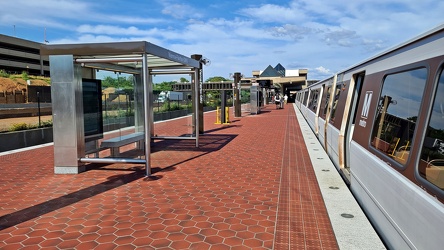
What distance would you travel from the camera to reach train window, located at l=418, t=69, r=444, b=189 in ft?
8.22

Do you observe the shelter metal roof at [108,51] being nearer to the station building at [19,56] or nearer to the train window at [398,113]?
the train window at [398,113]

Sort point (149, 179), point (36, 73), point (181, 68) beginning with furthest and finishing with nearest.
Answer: point (36, 73)
point (181, 68)
point (149, 179)

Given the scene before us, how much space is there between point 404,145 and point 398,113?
1.56ft

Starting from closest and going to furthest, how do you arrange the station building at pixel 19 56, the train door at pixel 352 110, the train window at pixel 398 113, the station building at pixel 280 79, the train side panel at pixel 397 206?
the train side panel at pixel 397 206 < the train window at pixel 398 113 < the train door at pixel 352 110 < the station building at pixel 280 79 < the station building at pixel 19 56

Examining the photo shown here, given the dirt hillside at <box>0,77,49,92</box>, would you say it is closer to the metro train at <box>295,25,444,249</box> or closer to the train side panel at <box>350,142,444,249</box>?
the metro train at <box>295,25,444,249</box>

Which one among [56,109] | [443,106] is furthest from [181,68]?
[443,106]

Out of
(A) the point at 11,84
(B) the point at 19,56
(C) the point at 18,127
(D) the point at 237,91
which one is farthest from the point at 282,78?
(C) the point at 18,127

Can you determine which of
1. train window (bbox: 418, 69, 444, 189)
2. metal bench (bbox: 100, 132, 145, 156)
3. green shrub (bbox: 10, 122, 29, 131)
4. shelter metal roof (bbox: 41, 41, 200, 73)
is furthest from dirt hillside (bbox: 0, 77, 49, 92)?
train window (bbox: 418, 69, 444, 189)

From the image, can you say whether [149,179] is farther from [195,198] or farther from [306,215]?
[306,215]

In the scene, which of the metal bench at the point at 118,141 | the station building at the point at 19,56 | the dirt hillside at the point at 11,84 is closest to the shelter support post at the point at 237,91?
the metal bench at the point at 118,141

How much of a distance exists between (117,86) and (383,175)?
21.8 ft

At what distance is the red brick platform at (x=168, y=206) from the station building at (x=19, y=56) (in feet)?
229

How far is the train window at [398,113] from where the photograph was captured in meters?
3.12

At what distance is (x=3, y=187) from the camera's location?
574cm
